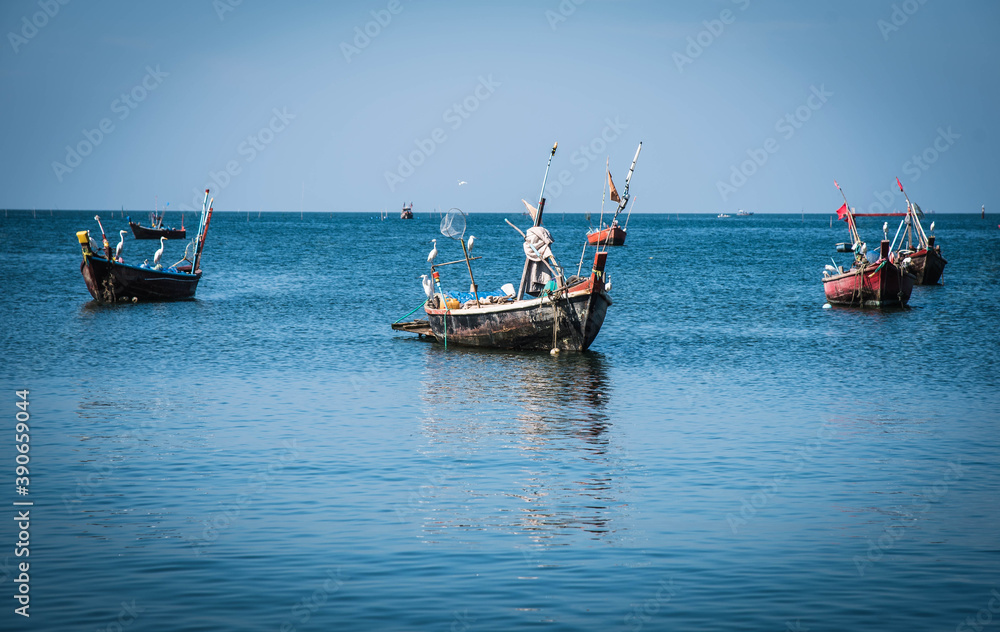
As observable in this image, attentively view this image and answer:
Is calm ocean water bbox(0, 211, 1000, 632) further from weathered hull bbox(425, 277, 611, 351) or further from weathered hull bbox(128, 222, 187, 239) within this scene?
weathered hull bbox(128, 222, 187, 239)

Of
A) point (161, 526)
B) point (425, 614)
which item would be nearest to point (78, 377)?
point (161, 526)

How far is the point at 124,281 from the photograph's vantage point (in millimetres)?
46531

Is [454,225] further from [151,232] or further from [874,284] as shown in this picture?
[151,232]

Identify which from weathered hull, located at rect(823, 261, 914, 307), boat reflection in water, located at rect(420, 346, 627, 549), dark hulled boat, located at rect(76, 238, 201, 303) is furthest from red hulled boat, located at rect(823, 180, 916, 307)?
dark hulled boat, located at rect(76, 238, 201, 303)

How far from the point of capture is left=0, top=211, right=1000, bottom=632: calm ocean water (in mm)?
10633

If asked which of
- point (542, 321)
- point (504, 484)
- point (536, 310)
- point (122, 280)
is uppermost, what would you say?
point (122, 280)

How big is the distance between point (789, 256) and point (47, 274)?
72.1 m

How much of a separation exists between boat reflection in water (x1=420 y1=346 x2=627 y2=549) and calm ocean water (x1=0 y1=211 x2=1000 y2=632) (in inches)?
3.3

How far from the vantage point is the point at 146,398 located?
22578mm

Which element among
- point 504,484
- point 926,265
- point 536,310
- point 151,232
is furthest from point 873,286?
point 151,232

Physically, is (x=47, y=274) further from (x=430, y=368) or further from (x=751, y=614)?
(x=751, y=614)

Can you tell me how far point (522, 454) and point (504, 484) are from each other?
2.02 meters

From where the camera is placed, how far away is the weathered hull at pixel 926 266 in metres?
62.0

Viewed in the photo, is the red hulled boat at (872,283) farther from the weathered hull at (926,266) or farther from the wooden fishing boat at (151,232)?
the wooden fishing boat at (151,232)
